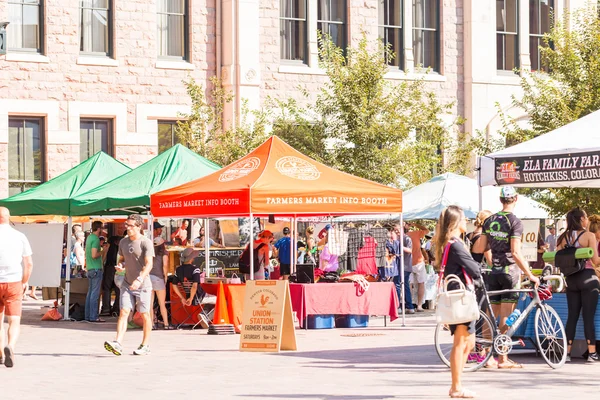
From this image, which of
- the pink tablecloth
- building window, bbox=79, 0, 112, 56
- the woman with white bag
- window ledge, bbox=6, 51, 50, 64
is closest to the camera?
the woman with white bag

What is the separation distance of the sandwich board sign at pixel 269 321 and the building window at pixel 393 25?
61.8 feet

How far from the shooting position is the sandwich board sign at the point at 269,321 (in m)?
17.0

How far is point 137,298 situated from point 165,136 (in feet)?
53.1

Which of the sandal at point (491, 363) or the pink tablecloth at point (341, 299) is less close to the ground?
the pink tablecloth at point (341, 299)

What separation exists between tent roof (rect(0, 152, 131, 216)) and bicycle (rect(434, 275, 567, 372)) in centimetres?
1057

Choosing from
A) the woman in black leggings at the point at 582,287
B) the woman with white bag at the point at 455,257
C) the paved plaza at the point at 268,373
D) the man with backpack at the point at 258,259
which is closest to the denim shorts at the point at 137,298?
the paved plaza at the point at 268,373

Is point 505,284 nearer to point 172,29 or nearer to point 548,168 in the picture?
point 548,168

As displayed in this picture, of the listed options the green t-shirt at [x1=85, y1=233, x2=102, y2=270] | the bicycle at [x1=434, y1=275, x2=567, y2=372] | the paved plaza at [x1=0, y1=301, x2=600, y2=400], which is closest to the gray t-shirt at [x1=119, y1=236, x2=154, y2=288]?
the paved plaza at [x1=0, y1=301, x2=600, y2=400]

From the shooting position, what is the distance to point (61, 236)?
24.1 meters

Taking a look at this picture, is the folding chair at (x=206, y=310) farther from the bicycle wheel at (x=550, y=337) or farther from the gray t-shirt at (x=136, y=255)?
the bicycle wheel at (x=550, y=337)

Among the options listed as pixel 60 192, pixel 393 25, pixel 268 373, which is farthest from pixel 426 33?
pixel 268 373

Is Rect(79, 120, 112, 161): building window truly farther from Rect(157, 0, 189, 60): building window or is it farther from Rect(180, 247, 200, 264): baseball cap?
Rect(180, 247, 200, 264): baseball cap

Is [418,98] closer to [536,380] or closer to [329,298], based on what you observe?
[329,298]

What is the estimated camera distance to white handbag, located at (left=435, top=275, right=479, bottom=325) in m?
11.7
